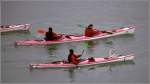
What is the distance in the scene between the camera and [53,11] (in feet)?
74.5

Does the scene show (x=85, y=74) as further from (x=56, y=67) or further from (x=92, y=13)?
(x=92, y=13)

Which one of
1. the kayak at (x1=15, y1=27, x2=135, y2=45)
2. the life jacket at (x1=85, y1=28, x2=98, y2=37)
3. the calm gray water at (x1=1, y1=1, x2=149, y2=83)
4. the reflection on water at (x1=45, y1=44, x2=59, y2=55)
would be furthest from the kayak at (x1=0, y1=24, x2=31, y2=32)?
the life jacket at (x1=85, y1=28, x2=98, y2=37)

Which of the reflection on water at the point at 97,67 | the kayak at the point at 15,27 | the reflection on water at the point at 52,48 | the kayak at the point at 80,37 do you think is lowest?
the reflection on water at the point at 97,67

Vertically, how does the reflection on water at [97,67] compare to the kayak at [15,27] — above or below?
below

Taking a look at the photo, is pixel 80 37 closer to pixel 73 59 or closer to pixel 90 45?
pixel 90 45

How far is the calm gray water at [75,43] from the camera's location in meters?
14.4

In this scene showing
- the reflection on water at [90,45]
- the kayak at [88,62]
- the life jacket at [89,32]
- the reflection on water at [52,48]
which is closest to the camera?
the kayak at [88,62]

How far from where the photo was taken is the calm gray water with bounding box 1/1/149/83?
47.3 ft

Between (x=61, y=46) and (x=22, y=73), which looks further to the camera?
(x=61, y=46)

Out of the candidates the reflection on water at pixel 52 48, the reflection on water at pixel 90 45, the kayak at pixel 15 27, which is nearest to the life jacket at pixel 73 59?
the reflection on water at pixel 52 48

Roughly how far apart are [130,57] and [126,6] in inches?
318

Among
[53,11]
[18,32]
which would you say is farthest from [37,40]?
[53,11]

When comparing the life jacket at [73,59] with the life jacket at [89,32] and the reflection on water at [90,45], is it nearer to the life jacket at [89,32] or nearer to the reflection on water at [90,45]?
the reflection on water at [90,45]

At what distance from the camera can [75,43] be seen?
690 inches
